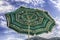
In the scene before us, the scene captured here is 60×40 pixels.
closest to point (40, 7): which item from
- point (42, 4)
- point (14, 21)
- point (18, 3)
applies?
point (42, 4)

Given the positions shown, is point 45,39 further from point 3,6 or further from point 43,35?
point 3,6

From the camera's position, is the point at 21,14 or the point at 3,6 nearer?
the point at 21,14

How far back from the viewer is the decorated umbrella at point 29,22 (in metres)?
7.03

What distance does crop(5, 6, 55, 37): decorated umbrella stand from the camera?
7.03 m

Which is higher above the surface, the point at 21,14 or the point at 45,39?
the point at 21,14

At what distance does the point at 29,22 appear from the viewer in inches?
276

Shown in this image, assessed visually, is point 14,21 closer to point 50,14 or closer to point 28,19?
point 28,19

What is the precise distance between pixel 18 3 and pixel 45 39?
136 cm

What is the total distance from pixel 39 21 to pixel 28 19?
11.8 inches

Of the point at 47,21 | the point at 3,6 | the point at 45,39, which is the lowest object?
the point at 45,39

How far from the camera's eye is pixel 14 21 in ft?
23.2

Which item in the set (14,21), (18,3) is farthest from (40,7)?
(14,21)

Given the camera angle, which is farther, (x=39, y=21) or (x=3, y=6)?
(x=3, y=6)

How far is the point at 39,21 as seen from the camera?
7109mm
